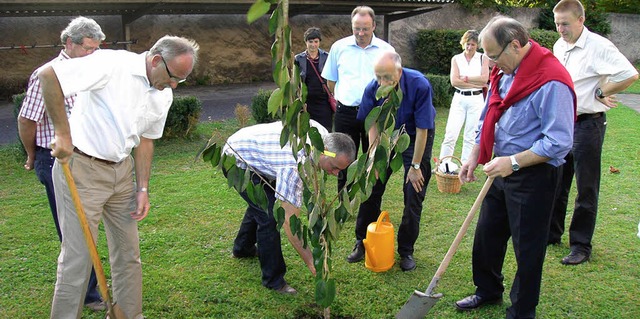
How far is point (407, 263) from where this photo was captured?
14.5 feet

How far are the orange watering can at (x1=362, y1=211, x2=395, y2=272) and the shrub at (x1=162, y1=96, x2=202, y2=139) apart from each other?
519 cm

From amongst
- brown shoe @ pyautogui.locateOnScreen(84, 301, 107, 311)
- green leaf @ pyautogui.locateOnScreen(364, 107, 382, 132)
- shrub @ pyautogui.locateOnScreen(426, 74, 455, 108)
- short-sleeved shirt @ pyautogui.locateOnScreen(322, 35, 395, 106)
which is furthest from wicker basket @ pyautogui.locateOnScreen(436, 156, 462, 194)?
shrub @ pyautogui.locateOnScreen(426, 74, 455, 108)

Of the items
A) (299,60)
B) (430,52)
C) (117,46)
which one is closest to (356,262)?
(299,60)

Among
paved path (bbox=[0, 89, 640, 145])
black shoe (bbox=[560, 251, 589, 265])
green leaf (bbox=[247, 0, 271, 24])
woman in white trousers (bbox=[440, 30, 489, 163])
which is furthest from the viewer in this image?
paved path (bbox=[0, 89, 640, 145])

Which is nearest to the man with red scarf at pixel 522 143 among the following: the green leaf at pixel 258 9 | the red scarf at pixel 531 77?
the red scarf at pixel 531 77

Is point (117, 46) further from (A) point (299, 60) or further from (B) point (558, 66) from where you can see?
(B) point (558, 66)

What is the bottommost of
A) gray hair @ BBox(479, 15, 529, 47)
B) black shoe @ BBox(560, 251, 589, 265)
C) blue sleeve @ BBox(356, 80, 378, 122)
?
black shoe @ BBox(560, 251, 589, 265)

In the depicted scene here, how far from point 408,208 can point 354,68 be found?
1.50 meters

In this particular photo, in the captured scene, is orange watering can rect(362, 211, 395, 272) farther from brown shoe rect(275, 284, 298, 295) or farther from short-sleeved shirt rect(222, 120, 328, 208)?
short-sleeved shirt rect(222, 120, 328, 208)

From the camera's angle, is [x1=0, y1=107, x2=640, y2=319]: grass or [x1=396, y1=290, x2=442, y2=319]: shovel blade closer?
[x1=396, y1=290, x2=442, y2=319]: shovel blade

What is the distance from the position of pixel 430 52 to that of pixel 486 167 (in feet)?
46.6

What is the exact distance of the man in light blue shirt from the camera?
5.03 meters

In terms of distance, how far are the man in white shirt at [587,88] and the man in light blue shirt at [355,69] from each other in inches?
Result: 58.9

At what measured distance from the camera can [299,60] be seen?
6.74 metres
